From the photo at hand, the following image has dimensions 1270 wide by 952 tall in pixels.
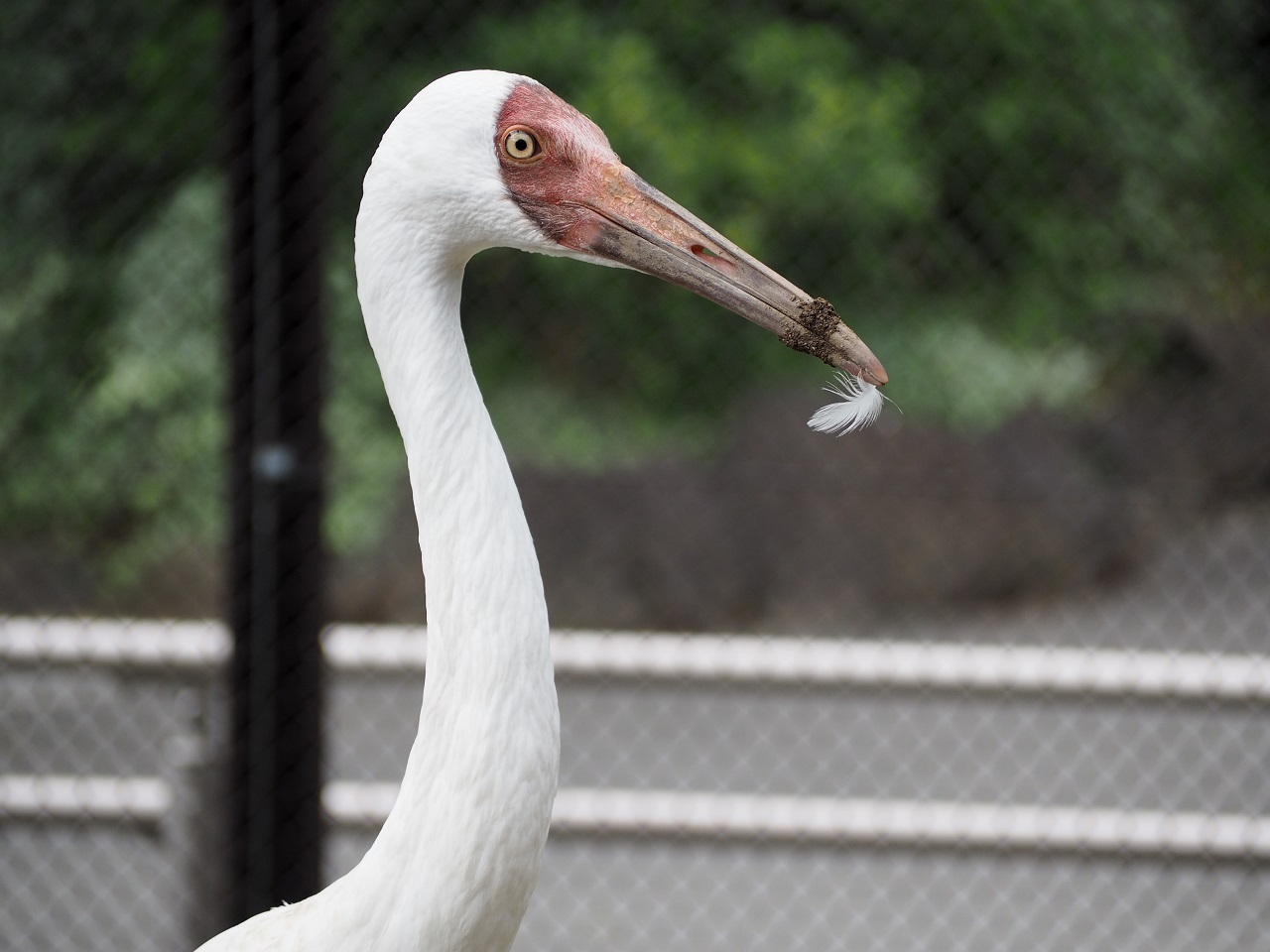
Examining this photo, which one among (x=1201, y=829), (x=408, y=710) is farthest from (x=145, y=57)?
(x=1201, y=829)

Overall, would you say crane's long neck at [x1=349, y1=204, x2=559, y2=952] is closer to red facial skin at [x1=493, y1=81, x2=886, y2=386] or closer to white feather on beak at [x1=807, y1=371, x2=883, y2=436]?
red facial skin at [x1=493, y1=81, x2=886, y2=386]

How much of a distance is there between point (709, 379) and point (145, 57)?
84.7 inches

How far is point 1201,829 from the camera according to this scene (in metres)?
2.36

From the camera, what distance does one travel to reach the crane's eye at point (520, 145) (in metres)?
1.21

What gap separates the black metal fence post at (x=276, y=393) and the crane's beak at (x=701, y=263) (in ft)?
3.30

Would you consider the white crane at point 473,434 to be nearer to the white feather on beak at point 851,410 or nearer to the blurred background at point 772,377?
the white feather on beak at point 851,410

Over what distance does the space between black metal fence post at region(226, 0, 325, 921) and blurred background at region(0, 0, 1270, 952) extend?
165cm

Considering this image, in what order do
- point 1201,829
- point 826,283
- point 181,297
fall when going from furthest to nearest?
point 826,283, point 181,297, point 1201,829

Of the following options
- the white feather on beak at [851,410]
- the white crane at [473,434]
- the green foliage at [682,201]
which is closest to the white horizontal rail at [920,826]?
the white crane at [473,434]

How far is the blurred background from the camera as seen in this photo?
4102 mm

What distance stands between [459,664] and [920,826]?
1.41 metres

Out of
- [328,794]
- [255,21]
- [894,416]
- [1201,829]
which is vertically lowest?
[1201,829]

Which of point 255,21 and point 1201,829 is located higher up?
point 255,21

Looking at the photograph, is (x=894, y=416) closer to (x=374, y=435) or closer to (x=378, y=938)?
(x=374, y=435)
